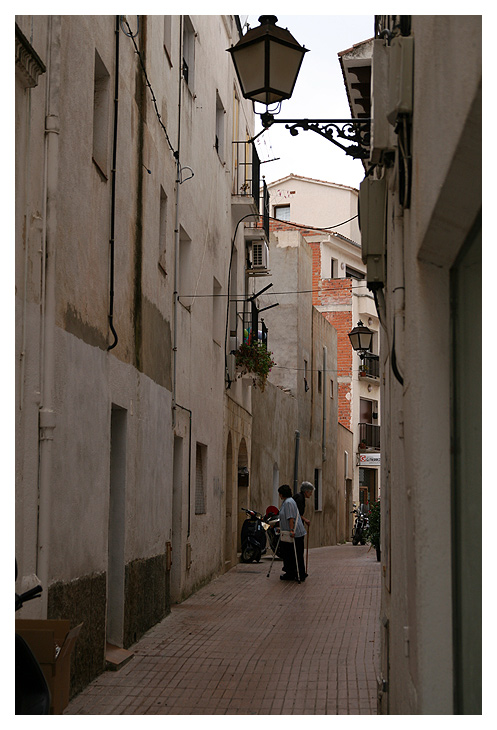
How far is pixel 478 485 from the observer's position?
3.70 metres

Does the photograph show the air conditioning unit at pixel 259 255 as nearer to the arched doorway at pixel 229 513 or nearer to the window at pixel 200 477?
the arched doorway at pixel 229 513

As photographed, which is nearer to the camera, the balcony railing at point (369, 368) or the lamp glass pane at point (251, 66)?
the lamp glass pane at point (251, 66)

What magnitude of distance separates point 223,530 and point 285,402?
1053 centimetres

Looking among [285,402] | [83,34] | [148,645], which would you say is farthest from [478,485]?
[285,402]

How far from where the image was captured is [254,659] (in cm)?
991

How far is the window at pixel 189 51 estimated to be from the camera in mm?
16000

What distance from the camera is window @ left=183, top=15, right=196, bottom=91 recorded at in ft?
52.5

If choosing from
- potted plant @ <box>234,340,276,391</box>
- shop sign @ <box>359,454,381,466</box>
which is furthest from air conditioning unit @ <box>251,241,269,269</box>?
shop sign @ <box>359,454,381,466</box>

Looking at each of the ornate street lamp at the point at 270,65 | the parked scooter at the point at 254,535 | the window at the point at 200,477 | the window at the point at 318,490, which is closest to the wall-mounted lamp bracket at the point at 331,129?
the ornate street lamp at the point at 270,65

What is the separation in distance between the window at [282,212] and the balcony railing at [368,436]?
1117 centimetres

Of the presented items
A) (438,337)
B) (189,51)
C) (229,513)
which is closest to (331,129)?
(438,337)

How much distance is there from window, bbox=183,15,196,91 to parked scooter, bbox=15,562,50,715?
12.6 meters

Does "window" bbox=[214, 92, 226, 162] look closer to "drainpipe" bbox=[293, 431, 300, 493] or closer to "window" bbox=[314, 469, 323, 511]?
"drainpipe" bbox=[293, 431, 300, 493]

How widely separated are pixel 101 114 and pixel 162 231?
3524 millimetres
